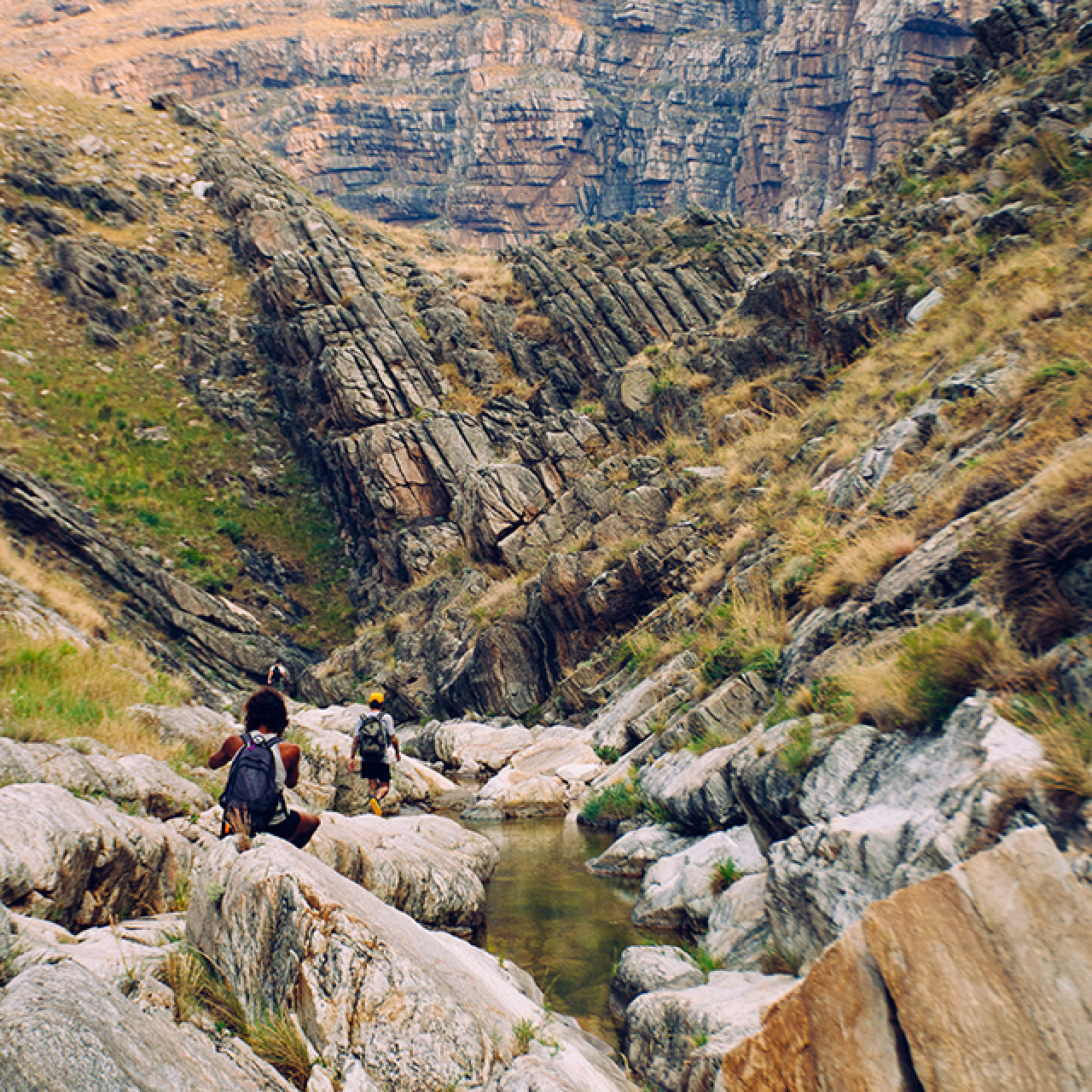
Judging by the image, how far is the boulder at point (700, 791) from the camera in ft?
27.2

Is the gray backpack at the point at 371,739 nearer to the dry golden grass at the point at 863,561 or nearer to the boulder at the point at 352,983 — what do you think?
the dry golden grass at the point at 863,561

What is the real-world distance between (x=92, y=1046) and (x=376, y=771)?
906 cm

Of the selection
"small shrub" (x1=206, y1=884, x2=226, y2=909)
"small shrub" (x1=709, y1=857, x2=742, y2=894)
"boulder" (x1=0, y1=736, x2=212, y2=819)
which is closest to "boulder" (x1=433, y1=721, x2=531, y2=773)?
"boulder" (x1=0, y1=736, x2=212, y2=819)

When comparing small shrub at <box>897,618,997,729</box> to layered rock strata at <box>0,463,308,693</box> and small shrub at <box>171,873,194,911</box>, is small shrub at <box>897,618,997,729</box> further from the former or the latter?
layered rock strata at <box>0,463,308,693</box>

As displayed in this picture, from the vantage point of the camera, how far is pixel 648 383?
84.1ft

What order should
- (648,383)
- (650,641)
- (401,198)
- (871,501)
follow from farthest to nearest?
(401,198) → (648,383) → (650,641) → (871,501)

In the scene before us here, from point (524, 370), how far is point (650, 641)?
18.1m

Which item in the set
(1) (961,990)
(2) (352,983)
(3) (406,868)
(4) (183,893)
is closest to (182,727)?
(3) (406,868)

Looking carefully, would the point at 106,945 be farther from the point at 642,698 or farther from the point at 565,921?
the point at 642,698

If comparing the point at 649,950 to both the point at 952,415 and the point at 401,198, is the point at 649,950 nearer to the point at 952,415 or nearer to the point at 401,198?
the point at 952,415

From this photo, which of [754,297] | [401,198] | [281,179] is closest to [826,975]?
[754,297]

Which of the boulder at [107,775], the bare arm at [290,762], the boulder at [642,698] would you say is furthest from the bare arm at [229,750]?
the boulder at [642,698]

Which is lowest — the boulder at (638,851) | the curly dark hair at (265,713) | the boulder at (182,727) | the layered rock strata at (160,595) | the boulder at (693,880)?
the layered rock strata at (160,595)

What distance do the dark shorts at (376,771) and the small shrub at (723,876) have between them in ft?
20.2
